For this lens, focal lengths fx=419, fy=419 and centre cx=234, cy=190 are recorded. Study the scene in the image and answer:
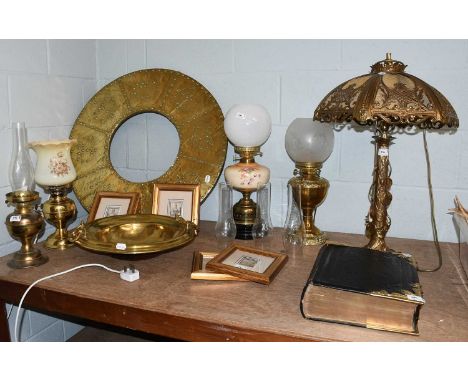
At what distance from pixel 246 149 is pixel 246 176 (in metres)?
0.09

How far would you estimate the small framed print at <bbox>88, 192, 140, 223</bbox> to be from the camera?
1.30m

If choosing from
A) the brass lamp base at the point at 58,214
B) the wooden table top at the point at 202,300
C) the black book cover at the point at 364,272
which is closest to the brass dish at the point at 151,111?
the brass lamp base at the point at 58,214

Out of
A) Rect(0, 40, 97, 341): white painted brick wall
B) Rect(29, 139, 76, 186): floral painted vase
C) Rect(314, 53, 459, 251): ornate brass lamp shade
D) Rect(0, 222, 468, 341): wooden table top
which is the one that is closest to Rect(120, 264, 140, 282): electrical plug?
Rect(0, 222, 468, 341): wooden table top

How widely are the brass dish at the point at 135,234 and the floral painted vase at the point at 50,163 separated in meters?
0.16

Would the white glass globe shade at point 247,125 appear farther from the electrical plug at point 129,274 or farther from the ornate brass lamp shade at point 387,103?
the electrical plug at point 129,274

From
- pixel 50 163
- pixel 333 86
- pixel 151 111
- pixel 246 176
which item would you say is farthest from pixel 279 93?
pixel 50 163

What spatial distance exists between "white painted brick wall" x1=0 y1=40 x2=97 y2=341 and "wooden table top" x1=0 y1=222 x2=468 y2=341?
1.11ft

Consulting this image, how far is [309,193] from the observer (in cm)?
121

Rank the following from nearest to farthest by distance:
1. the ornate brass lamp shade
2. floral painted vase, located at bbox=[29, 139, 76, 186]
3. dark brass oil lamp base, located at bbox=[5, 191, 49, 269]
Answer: the ornate brass lamp shade < dark brass oil lamp base, located at bbox=[5, 191, 49, 269] < floral painted vase, located at bbox=[29, 139, 76, 186]

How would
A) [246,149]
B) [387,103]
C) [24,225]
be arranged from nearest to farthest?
[387,103]
[24,225]
[246,149]

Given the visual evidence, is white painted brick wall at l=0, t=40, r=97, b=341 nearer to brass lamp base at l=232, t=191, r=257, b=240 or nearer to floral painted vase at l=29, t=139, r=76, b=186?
floral painted vase at l=29, t=139, r=76, b=186

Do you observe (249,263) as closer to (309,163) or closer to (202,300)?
(202,300)

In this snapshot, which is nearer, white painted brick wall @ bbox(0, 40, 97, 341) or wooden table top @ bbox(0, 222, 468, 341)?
wooden table top @ bbox(0, 222, 468, 341)

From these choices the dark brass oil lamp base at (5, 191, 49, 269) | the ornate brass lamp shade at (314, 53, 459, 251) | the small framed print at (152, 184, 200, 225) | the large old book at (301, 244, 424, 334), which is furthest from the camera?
the small framed print at (152, 184, 200, 225)
